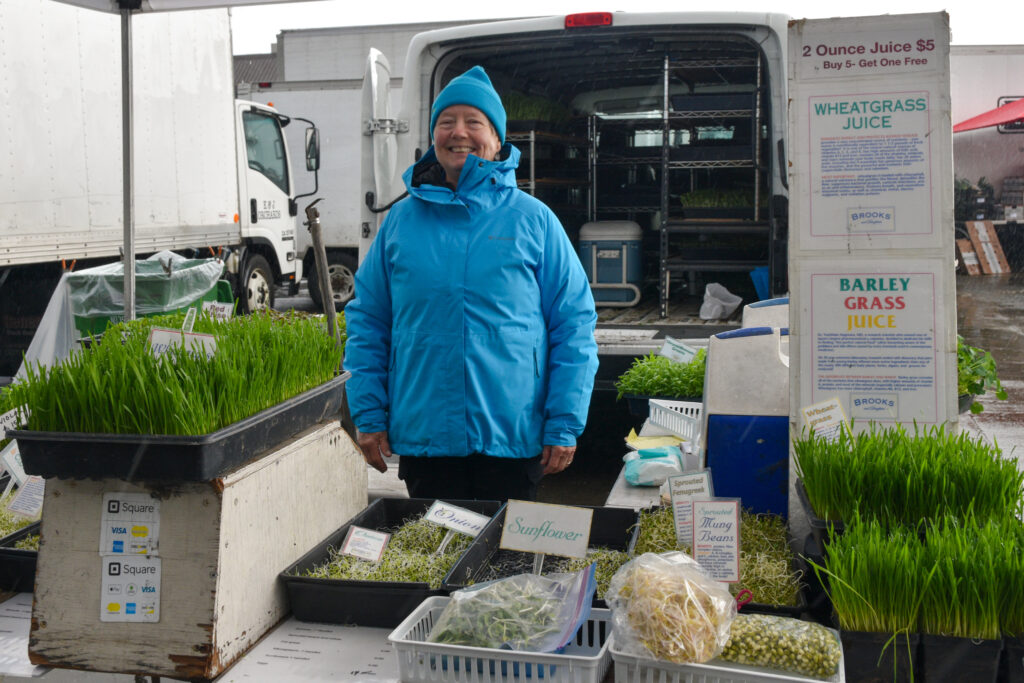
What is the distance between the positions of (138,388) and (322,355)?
25.6 inches

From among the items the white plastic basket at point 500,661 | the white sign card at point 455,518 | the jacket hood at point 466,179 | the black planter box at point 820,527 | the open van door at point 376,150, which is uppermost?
the open van door at point 376,150

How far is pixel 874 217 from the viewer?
2.13 m

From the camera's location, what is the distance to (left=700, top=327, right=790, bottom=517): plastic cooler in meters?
2.31

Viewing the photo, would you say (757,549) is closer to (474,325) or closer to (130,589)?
(474,325)

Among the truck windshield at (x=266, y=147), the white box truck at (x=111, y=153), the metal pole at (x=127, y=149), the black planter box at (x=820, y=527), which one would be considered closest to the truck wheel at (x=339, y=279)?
the truck windshield at (x=266, y=147)

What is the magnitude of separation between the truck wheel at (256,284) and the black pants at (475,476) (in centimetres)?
763

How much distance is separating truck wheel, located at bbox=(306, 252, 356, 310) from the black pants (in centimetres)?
1017

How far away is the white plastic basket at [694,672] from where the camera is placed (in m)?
1.50

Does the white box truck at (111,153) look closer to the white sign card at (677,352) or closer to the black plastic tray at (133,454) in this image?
the white sign card at (677,352)

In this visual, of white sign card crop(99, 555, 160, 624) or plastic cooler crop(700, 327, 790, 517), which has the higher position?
plastic cooler crop(700, 327, 790, 517)

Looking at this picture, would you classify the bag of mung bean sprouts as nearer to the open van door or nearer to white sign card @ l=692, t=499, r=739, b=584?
white sign card @ l=692, t=499, r=739, b=584

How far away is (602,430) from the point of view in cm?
549

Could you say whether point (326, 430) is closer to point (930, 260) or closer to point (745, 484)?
point (745, 484)

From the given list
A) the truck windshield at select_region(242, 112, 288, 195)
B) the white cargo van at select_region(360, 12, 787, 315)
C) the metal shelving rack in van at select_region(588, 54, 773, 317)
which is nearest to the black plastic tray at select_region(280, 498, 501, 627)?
the white cargo van at select_region(360, 12, 787, 315)
